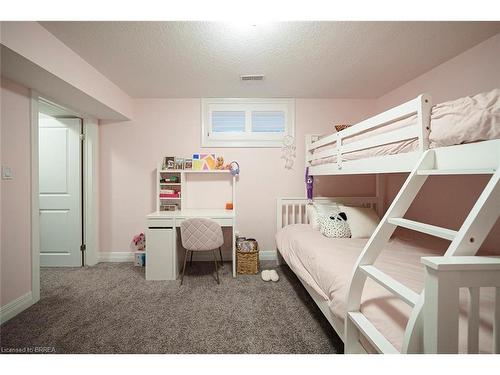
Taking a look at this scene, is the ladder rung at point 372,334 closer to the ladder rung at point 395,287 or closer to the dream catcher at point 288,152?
the ladder rung at point 395,287

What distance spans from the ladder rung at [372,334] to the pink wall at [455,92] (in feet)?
5.76

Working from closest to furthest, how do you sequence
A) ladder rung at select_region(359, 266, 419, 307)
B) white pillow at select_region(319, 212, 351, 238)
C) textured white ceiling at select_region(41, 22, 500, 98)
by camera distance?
ladder rung at select_region(359, 266, 419, 307), textured white ceiling at select_region(41, 22, 500, 98), white pillow at select_region(319, 212, 351, 238)

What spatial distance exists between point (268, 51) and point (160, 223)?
2145 millimetres

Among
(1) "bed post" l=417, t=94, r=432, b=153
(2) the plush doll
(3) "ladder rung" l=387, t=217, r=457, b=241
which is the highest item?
(1) "bed post" l=417, t=94, r=432, b=153

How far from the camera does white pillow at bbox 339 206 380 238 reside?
2.31m

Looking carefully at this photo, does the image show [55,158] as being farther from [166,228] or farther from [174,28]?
[174,28]

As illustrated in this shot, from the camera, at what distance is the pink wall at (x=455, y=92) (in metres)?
1.86

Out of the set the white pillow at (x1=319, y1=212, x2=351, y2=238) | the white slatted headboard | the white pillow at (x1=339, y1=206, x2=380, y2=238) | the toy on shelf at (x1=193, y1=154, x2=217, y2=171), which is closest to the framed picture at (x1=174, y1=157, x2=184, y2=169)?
the toy on shelf at (x1=193, y1=154, x2=217, y2=171)

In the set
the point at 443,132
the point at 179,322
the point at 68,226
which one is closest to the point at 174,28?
the point at 443,132

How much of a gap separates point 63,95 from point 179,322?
8.03 feet

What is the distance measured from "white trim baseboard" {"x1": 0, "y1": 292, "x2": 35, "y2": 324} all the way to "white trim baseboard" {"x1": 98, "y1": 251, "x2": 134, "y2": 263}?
1.12 meters

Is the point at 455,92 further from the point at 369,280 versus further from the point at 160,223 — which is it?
the point at 160,223

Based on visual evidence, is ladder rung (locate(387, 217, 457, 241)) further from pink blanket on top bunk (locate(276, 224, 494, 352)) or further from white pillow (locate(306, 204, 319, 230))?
white pillow (locate(306, 204, 319, 230))

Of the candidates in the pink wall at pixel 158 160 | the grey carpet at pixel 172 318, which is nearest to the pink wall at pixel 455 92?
the pink wall at pixel 158 160
